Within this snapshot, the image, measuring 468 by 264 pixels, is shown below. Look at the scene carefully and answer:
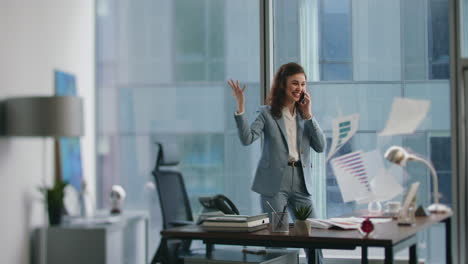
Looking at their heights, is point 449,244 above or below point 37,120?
below

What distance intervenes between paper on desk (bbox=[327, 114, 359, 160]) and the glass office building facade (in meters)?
0.04

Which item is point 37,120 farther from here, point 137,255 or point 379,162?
point 379,162

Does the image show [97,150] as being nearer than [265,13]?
No

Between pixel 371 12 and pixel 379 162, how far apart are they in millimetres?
1169

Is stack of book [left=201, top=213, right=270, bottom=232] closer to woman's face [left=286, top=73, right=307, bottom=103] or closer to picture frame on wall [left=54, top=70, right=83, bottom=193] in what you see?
woman's face [left=286, top=73, right=307, bottom=103]

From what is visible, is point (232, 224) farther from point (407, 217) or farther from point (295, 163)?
point (295, 163)

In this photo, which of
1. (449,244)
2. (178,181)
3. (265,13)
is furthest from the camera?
(265,13)

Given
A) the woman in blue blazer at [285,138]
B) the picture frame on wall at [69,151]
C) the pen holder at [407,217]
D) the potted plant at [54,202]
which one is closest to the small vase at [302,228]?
the pen holder at [407,217]

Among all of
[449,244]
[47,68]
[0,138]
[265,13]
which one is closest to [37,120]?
[0,138]

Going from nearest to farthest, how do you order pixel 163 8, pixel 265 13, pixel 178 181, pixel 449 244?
pixel 449 244, pixel 178 181, pixel 265 13, pixel 163 8

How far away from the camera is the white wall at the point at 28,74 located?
4691mm

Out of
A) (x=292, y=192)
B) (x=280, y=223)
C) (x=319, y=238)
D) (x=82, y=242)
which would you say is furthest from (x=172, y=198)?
(x=319, y=238)

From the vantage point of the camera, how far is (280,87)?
4.65 m

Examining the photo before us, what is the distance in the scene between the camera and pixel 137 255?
552cm
